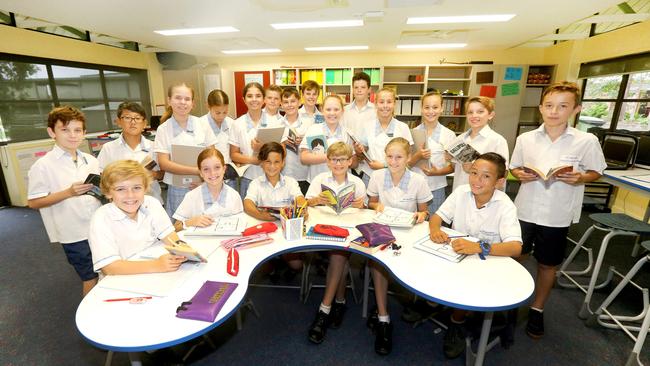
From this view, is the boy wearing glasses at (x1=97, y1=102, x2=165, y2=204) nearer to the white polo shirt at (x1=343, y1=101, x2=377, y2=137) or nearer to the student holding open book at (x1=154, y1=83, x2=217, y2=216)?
the student holding open book at (x1=154, y1=83, x2=217, y2=216)

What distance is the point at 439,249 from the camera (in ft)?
5.41

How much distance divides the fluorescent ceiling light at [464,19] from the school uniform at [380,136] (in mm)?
2444

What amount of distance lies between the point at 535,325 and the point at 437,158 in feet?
4.59

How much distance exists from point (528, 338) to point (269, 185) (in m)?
2.12

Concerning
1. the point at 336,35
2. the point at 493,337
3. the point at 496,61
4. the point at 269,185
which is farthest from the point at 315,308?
the point at 496,61

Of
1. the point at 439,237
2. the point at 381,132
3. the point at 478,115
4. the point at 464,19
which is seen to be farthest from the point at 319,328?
the point at 464,19

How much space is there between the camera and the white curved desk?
1.05 m

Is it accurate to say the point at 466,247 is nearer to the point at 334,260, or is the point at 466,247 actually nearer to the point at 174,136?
the point at 334,260

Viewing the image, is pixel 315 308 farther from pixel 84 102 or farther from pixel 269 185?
pixel 84 102

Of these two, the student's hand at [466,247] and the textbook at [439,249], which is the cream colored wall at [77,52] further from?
the student's hand at [466,247]

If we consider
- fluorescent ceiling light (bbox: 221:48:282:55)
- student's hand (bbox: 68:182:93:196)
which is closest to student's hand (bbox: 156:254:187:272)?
student's hand (bbox: 68:182:93:196)

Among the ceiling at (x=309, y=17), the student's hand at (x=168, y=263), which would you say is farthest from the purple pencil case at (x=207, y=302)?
the ceiling at (x=309, y=17)

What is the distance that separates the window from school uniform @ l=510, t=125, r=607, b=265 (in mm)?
6802

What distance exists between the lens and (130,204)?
158 centimetres
